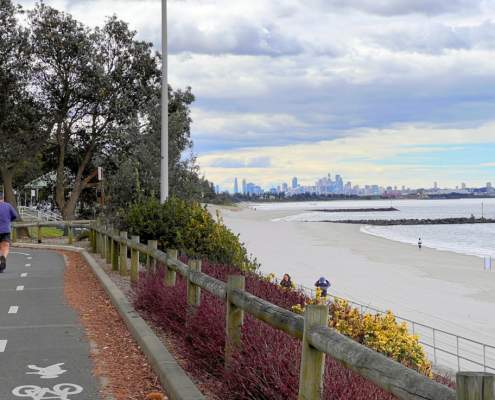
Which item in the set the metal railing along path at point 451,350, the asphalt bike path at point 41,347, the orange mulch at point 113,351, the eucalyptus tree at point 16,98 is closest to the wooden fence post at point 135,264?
the orange mulch at point 113,351

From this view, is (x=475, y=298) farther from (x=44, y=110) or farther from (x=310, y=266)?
(x=44, y=110)

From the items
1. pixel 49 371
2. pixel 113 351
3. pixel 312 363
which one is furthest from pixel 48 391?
pixel 312 363

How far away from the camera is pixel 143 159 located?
84.8 ft

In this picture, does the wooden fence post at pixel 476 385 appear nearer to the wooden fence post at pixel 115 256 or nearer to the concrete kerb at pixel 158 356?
the concrete kerb at pixel 158 356

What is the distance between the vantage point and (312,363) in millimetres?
4414

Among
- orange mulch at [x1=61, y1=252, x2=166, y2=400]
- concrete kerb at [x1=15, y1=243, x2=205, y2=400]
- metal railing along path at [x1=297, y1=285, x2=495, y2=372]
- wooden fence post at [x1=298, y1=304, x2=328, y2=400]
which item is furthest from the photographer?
metal railing along path at [x1=297, y1=285, x2=495, y2=372]

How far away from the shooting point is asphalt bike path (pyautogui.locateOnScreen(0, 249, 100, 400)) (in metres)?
6.72

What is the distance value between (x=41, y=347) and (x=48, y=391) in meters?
2.11

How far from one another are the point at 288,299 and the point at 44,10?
1254 inches

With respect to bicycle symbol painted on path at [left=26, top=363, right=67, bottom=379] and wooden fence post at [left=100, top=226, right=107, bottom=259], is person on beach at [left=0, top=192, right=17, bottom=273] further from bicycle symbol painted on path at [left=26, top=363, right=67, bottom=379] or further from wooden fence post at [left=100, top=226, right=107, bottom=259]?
bicycle symbol painted on path at [left=26, top=363, right=67, bottom=379]

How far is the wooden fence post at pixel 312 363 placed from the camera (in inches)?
171

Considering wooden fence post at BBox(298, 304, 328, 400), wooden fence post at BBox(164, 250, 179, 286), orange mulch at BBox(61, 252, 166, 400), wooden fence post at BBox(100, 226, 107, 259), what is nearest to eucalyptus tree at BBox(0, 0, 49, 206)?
wooden fence post at BBox(100, 226, 107, 259)

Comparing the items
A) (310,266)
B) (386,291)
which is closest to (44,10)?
(310,266)

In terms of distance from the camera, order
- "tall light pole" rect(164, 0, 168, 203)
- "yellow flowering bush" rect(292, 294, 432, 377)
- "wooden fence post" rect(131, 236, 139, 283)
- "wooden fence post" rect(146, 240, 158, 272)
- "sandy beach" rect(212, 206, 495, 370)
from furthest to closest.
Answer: "sandy beach" rect(212, 206, 495, 370)
"tall light pole" rect(164, 0, 168, 203)
"wooden fence post" rect(131, 236, 139, 283)
"wooden fence post" rect(146, 240, 158, 272)
"yellow flowering bush" rect(292, 294, 432, 377)
